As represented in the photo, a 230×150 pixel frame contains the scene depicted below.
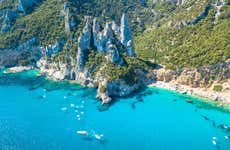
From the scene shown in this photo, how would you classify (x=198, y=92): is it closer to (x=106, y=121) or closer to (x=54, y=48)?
(x=106, y=121)

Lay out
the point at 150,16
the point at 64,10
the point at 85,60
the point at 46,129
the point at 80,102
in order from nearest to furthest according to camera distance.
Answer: the point at 46,129, the point at 80,102, the point at 85,60, the point at 64,10, the point at 150,16

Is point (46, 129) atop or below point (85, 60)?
below

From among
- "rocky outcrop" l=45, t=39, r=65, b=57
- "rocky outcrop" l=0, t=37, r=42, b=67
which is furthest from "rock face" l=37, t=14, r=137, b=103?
"rocky outcrop" l=0, t=37, r=42, b=67

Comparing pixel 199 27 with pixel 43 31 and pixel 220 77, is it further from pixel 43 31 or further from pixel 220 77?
pixel 43 31

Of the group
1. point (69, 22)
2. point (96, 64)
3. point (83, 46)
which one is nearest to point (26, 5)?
point (69, 22)

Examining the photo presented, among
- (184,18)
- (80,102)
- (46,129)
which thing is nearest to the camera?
(46,129)

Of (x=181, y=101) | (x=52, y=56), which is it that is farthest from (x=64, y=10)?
(x=181, y=101)
